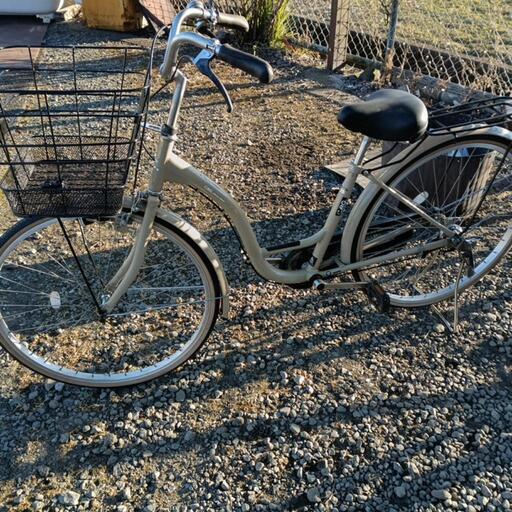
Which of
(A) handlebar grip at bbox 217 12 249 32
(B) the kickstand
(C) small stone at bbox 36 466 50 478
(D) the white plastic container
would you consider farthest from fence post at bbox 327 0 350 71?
(C) small stone at bbox 36 466 50 478

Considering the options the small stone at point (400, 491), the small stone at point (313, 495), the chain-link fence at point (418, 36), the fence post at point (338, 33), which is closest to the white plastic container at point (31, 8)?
the chain-link fence at point (418, 36)

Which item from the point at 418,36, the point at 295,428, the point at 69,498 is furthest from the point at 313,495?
the point at 418,36

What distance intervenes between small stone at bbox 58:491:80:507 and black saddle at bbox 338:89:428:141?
1.70 m

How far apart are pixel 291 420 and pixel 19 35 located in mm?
5584

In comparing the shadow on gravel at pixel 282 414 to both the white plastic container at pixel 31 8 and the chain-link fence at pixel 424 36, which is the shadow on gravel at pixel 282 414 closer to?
the chain-link fence at pixel 424 36

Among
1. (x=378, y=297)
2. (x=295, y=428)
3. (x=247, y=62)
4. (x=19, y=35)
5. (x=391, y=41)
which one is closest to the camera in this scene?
(x=247, y=62)

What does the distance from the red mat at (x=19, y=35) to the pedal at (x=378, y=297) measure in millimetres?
4292

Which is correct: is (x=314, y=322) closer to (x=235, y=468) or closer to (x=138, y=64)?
(x=235, y=468)

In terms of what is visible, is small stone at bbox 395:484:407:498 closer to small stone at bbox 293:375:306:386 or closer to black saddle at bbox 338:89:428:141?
small stone at bbox 293:375:306:386

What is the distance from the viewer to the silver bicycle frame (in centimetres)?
193

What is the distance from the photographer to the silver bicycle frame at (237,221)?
1930 mm

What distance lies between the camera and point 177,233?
206 cm

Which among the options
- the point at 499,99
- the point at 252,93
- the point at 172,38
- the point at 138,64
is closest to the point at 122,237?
the point at 172,38

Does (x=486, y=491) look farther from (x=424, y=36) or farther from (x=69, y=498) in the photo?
(x=424, y=36)
